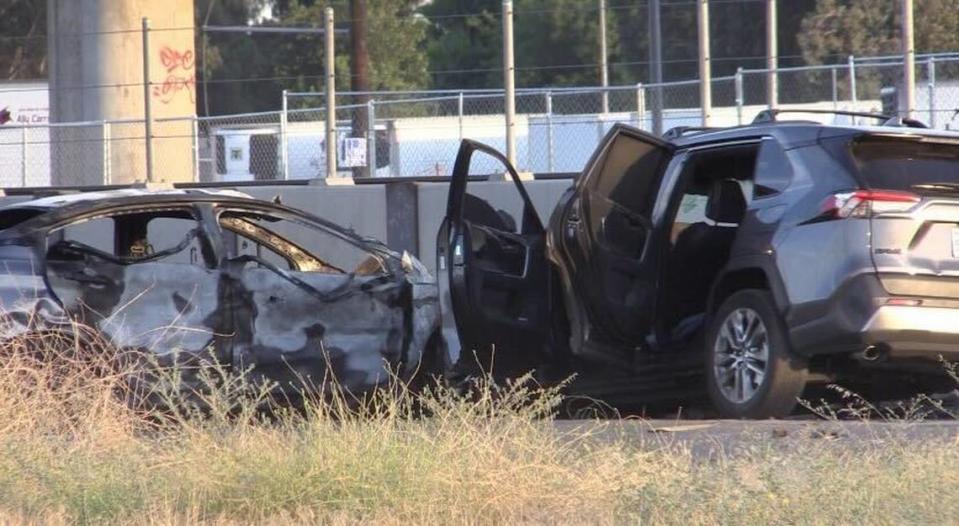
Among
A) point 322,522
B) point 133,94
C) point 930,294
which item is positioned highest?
point 133,94

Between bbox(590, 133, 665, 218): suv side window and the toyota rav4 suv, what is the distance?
11mm

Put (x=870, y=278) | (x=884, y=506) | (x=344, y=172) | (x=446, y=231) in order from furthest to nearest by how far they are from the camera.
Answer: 1. (x=344, y=172)
2. (x=446, y=231)
3. (x=870, y=278)
4. (x=884, y=506)

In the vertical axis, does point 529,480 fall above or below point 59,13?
below

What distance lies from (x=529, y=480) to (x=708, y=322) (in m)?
3.09

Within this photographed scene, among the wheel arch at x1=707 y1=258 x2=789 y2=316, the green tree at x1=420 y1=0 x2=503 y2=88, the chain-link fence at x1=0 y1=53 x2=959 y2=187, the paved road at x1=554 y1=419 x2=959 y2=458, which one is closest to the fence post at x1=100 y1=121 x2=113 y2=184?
the chain-link fence at x1=0 y1=53 x2=959 y2=187

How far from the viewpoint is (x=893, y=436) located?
6879mm

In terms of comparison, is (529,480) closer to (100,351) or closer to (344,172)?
(100,351)

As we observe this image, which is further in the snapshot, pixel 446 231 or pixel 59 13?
pixel 59 13

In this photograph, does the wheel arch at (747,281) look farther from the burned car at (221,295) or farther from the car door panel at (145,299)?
the car door panel at (145,299)

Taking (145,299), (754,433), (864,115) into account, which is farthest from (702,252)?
(145,299)

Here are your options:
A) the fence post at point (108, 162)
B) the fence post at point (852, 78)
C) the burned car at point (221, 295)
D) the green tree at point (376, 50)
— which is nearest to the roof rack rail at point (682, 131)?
the burned car at point (221, 295)

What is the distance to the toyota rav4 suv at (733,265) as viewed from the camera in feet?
25.6

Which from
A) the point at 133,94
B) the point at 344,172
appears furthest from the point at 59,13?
the point at 344,172

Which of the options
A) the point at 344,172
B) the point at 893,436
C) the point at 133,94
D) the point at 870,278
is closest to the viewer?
the point at 893,436
